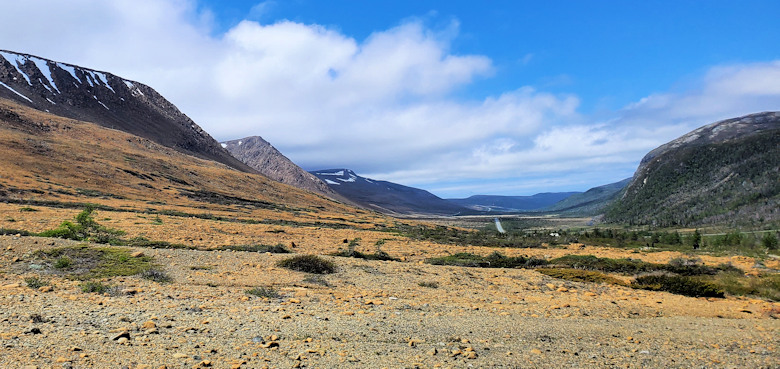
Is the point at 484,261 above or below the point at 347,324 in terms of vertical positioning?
below

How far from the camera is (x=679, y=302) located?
13062mm

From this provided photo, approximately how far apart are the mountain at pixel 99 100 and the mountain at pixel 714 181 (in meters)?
113

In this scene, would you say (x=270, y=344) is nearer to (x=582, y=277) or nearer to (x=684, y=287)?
(x=582, y=277)

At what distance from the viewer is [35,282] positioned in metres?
9.09

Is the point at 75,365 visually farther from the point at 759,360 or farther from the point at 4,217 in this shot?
the point at 4,217

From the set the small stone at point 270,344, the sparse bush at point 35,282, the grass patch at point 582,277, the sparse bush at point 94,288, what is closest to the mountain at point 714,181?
the grass patch at point 582,277

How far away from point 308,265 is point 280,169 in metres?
168

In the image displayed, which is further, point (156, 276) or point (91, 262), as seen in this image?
point (91, 262)

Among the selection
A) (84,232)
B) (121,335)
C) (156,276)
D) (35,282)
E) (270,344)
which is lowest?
(270,344)

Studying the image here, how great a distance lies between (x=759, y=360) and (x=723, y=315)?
14.3 feet

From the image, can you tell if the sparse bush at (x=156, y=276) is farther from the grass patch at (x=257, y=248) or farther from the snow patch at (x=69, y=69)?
the snow patch at (x=69, y=69)

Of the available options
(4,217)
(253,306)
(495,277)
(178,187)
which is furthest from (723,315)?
(178,187)

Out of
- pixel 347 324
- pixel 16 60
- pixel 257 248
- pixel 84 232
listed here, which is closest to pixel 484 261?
pixel 257 248

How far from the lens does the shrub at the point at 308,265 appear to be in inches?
539
